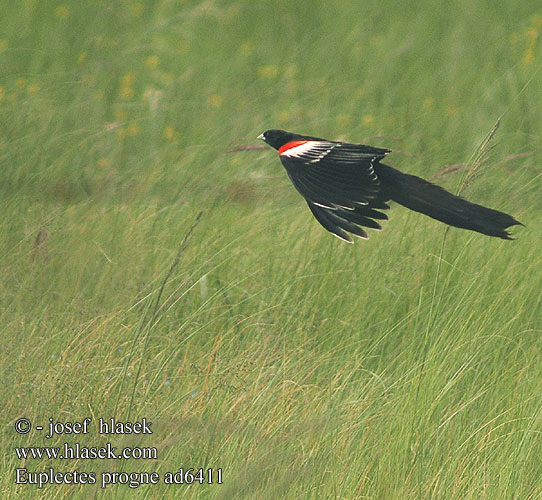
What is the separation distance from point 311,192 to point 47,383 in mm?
1197

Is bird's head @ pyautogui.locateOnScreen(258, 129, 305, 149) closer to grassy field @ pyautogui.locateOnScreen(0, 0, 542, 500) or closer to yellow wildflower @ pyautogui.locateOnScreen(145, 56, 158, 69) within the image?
grassy field @ pyautogui.locateOnScreen(0, 0, 542, 500)

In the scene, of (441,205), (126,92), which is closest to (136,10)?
(126,92)

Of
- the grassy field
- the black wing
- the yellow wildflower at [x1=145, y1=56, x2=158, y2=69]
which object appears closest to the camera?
the grassy field

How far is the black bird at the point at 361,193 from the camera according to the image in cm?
335

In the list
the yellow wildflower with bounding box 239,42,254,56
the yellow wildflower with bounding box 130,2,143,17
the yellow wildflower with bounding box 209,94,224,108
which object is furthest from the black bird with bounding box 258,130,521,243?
the yellow wildflower with bounding box 130,2,143,17

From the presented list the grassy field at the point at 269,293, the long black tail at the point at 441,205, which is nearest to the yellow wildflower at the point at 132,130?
the grassy field at the point at 269,293

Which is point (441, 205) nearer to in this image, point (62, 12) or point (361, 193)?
point (361, 193)

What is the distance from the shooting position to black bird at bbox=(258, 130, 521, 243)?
3.35 metres

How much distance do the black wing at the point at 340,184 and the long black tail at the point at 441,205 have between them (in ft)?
0.34

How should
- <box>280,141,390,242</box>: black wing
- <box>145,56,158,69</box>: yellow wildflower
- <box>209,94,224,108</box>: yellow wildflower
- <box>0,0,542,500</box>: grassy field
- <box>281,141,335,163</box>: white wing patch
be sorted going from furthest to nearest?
<box>145,56,158,69</box>: yellow wildflower → <box>209,94,224,108</box>: yellow wildflower → <box>281,141,335,163</box>: white wing patch → <box>280,141,390,242</box>: black wing → <box>0,0,542,500</box>: grassy field

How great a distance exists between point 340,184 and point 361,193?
0.10 meters

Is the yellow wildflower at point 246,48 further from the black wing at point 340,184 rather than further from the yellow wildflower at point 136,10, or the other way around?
the black wing at point 340,184

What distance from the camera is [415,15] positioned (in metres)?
8.76

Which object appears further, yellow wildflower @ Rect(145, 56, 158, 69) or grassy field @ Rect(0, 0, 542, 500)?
yellow wildflower @ Rect(145, 56, 158, 69)
